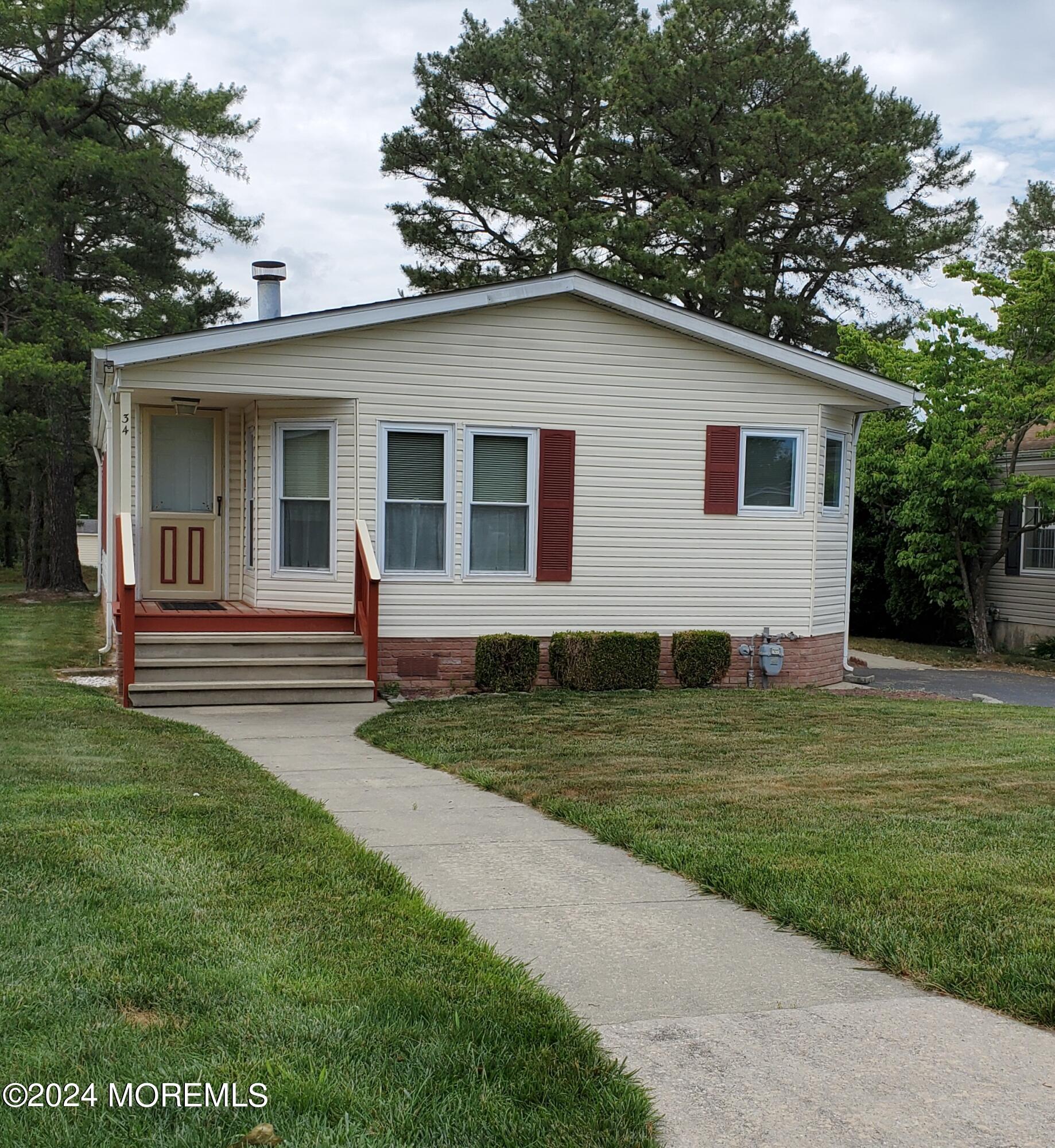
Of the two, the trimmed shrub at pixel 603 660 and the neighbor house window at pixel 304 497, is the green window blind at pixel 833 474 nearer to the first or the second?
the trimmed shrub at pixel 603 660

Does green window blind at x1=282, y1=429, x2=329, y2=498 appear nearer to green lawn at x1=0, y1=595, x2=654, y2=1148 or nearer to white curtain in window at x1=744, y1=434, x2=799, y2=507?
white curtain in window at x1=744, y1=434, x2=799, y2=507

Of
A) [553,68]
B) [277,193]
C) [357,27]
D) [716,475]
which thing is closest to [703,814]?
[716,475]

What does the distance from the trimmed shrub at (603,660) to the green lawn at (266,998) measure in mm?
6407

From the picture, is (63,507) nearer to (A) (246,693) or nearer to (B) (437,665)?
(B) (437,665)

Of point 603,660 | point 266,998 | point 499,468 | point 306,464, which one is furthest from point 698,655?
point 266,998

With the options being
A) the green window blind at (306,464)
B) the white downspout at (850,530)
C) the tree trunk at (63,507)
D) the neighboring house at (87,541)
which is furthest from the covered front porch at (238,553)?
the neighboring house at (87,541)

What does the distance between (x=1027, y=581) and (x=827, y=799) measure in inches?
558

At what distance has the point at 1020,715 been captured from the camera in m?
11.2

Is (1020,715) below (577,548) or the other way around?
below

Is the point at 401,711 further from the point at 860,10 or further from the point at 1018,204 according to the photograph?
the point at 1018,204

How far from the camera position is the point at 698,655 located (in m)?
12.7

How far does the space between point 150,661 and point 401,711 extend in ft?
7.61

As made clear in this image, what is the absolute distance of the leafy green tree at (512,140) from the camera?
89.7ft

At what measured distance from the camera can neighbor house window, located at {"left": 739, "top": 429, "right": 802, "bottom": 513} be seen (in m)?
13.0
